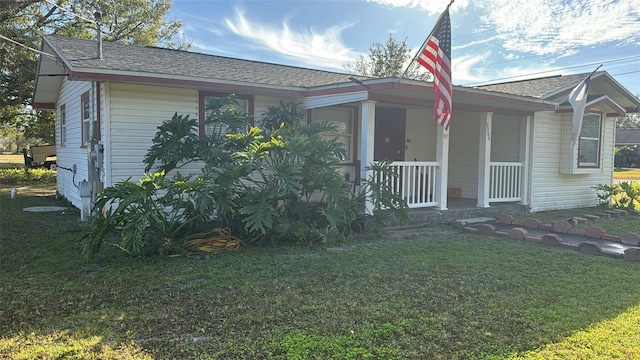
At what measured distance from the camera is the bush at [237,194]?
5016mm

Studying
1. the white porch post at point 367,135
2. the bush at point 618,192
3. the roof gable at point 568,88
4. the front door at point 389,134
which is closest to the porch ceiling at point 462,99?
the white porch post at point 367,135

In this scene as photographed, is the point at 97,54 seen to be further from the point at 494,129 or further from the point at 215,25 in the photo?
the point at 215,25

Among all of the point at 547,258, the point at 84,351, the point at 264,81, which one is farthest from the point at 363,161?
the point at 84,351

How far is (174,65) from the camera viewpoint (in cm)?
764

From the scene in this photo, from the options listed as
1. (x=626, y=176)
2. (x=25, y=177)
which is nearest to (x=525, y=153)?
(x=25, y=177)

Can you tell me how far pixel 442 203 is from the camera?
26.3 feet

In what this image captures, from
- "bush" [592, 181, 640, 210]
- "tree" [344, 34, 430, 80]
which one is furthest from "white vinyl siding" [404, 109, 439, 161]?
"tree" [344, 34, 430, 80]

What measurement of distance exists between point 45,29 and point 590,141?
19.4m

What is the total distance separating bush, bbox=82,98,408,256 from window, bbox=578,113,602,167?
20.5 feet

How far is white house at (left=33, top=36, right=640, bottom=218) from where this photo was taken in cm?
688

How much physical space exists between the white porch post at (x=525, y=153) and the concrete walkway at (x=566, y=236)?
4.30ft

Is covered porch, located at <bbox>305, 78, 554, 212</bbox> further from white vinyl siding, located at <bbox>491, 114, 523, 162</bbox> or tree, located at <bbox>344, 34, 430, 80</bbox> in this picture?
tree, located at <bbox>344, 34, 430, 80</bbox>

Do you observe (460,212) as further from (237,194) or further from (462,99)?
(237,194)

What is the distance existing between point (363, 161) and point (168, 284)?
12.5 feet
